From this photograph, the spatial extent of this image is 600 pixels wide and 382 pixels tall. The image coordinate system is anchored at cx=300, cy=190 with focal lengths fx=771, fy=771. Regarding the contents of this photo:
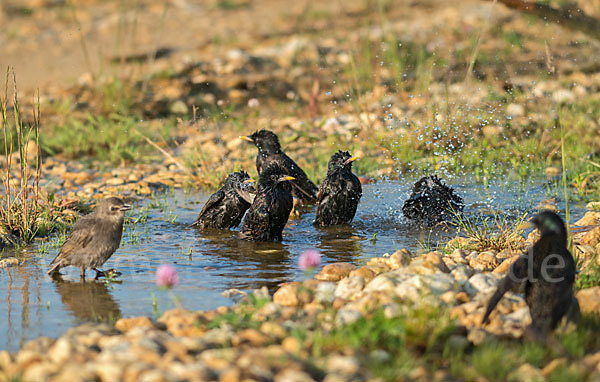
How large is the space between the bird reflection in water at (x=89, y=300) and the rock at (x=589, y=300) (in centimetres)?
275

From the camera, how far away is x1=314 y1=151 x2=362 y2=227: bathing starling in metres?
7.05

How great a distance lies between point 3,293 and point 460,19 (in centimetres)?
1187

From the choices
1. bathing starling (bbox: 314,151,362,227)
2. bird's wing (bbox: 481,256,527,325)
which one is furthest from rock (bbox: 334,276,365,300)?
bathing starling (bbox: 314,151,362,227)

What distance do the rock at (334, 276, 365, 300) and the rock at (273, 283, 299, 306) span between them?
0.26 meters

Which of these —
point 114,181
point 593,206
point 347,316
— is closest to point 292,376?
point 347,316

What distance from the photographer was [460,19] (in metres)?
15.1

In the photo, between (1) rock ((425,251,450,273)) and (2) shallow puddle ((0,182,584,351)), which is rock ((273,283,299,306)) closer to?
(2) shallow puddle ((0,182,584,351))

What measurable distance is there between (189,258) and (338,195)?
1.65 metres

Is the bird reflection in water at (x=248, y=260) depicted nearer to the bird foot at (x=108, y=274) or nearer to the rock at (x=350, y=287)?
the rock at (x=350, y=287)

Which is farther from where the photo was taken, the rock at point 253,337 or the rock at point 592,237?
the rock at point 592,237

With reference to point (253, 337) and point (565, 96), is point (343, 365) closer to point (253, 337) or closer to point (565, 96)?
point (253, 337)

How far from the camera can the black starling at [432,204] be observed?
6965 millimetres

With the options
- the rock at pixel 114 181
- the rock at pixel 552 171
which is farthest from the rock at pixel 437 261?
the rock at pixel 114 181

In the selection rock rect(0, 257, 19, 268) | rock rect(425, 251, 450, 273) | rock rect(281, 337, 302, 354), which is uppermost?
rock rect(425, 251, 450, 273)
